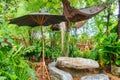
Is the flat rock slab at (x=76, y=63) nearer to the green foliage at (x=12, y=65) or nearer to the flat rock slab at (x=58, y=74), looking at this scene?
the flat rock slab at (x=58, y=74)

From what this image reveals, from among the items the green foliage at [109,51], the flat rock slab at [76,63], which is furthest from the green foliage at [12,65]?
the green foliage at [109,51]

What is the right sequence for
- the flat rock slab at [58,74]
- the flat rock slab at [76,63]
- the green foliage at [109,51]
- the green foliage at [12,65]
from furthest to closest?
the green foliage at [109,51] < the flat rock slab at [76,63] < the flat rock slab at [58,74] < the green foliage at [12,65]

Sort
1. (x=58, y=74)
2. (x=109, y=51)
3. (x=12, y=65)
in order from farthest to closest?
(x=109, y=51) < (x=58, y=74) < (x=12, y=65)

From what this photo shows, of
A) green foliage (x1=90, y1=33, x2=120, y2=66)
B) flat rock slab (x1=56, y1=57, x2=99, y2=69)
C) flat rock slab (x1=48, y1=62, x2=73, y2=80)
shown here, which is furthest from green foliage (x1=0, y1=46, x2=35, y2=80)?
green foliage (x1=90, y1=33, x2=120, y2=66)

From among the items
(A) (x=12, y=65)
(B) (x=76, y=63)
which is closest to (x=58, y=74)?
(B) (x=76, y=63)

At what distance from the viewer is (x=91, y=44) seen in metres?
14.1

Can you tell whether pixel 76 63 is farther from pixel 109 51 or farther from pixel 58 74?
pixel 109 51

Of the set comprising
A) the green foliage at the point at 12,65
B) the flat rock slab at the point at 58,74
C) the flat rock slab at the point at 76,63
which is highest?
the green foliage at the point at 12,65

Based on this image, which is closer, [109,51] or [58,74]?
[58,74]

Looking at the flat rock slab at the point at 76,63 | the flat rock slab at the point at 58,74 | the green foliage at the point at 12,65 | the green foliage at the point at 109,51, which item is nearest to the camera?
the green foliage at the point at 12,65

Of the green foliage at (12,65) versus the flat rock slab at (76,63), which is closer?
the green foliage at (12,65)

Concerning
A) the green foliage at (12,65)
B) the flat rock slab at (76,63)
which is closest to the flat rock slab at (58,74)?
the flat rock slab at (76,63)

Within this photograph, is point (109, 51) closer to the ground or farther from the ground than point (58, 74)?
farther from the ground

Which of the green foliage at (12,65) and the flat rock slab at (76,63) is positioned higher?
the green foliage at (12,65)
